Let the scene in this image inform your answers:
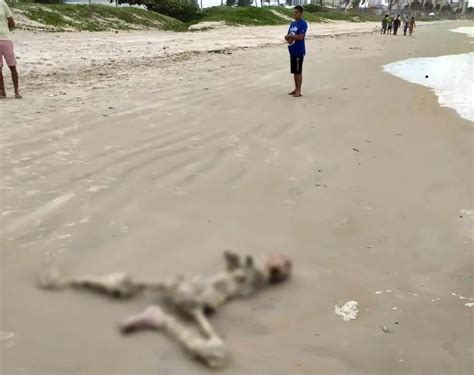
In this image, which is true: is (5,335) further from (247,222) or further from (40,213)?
(247,222)

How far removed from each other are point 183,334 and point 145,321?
21 centimetres

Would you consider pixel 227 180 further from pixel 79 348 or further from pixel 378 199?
pixel 79 348

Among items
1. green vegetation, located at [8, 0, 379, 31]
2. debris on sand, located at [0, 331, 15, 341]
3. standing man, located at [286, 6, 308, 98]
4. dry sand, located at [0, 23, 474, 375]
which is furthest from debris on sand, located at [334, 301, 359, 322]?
green vegetation, located at [8, 0, 379, 31]

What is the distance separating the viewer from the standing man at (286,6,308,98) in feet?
26.6

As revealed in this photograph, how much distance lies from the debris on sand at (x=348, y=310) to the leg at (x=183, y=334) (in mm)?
668

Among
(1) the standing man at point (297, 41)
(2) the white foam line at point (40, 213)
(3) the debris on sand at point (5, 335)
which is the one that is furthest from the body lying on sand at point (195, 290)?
(1) the standing man at point (297, 41)

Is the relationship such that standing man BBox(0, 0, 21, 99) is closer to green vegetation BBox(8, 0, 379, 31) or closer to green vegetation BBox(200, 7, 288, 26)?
green vegetation BBox(8, 0, 379, 31)

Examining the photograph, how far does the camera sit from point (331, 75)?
1111 cm

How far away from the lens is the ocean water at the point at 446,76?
342 inches

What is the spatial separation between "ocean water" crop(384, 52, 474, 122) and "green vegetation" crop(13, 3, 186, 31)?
51.2 feet

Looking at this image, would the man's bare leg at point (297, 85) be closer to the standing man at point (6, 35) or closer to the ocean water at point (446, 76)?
the ocean water at point (446, 76)

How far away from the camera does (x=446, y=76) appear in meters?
12.7

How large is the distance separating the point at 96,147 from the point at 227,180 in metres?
1.49

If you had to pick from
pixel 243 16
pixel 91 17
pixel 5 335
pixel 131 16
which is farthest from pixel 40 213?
pixel 243 16
